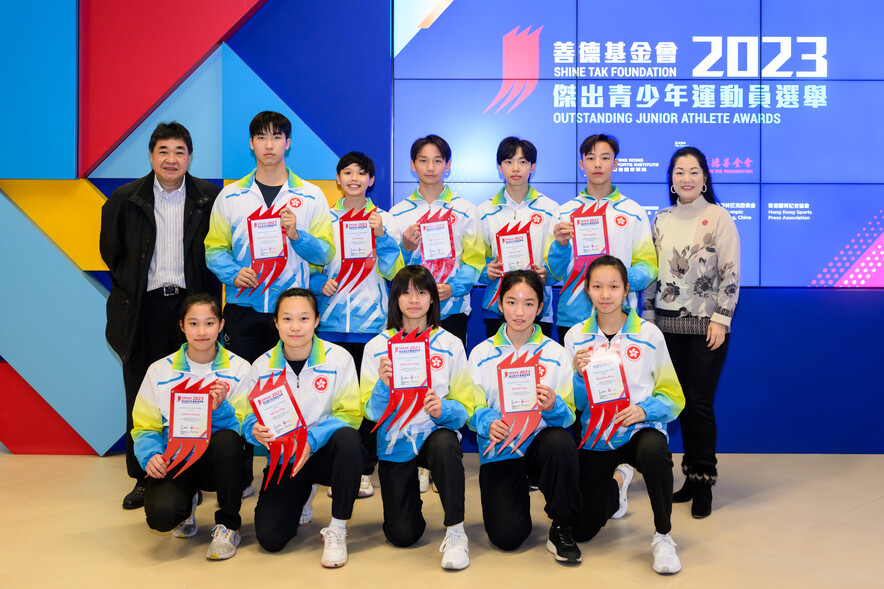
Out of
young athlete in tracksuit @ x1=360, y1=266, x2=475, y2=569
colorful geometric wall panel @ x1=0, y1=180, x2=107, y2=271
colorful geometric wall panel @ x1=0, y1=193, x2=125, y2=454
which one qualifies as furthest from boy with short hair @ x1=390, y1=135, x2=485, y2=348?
colorful geometric wall panel @ x1=0, y1=193, x2=125, y2=454

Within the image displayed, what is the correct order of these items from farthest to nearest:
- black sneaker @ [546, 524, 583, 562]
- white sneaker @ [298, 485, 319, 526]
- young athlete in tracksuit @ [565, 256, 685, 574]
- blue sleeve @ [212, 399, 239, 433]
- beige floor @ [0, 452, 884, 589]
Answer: white sneaker @ [298, 485, 319, 526], blue sleeve @ [212, 399, 239, 433], young athlete in tracksuit @ [565, 256, 685, 574], black sneaker @ [546, 524, 583, 562], beige floor @ [0, 452, 884, 589]

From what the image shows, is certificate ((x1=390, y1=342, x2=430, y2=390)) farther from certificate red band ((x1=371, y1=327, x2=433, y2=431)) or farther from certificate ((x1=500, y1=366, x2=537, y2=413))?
certificate ((x1=500, y1=366, x2=537, y2=413))

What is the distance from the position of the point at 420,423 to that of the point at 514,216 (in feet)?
4.44

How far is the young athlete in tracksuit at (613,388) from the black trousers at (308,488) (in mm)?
967

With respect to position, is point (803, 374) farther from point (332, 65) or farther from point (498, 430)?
point (332, 65)

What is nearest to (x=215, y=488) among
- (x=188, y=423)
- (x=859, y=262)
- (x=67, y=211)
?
(x=188, y=423)

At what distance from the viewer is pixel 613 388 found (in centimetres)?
298

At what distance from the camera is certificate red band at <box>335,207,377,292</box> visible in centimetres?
370

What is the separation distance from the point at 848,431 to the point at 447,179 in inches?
119

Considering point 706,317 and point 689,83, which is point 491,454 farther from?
point 689,83

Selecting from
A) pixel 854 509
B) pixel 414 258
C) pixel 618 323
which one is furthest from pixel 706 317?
pixel 414 258

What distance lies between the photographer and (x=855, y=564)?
116 inches

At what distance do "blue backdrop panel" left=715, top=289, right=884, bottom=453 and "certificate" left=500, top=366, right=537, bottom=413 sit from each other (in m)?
2.31

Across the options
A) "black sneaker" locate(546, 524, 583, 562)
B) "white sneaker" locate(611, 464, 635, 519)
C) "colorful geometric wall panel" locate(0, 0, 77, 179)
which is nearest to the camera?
"black sneaker" locate(546, 524, 583, 562)
